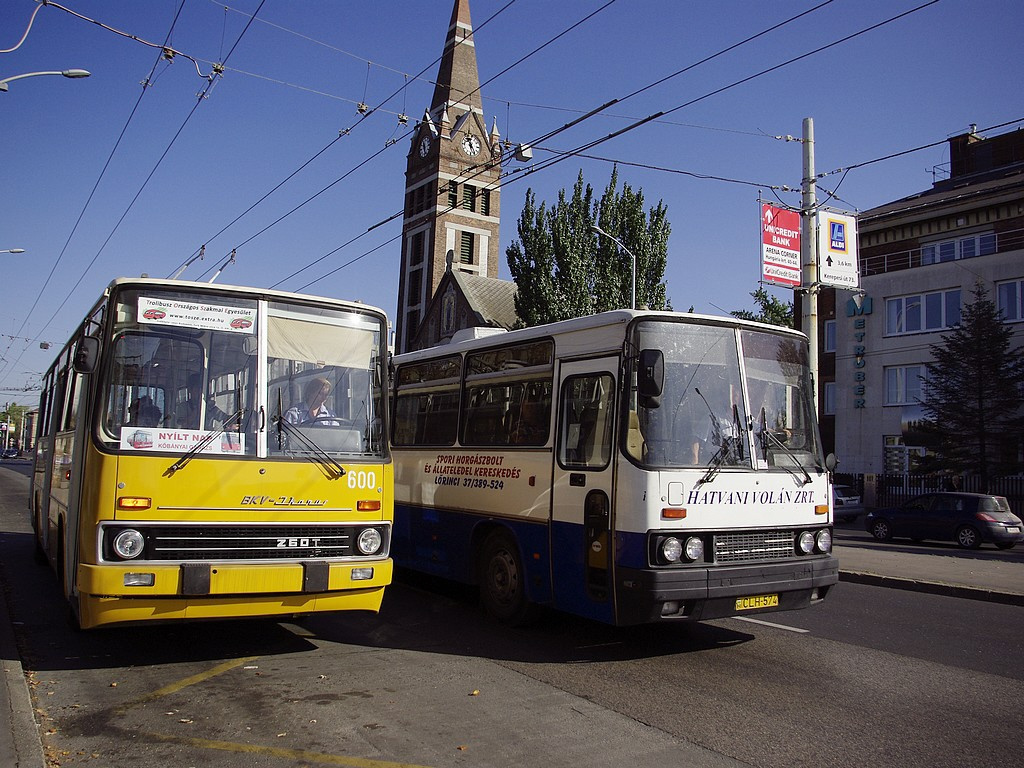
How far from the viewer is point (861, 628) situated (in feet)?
30.4

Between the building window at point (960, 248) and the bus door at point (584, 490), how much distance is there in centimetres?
3472

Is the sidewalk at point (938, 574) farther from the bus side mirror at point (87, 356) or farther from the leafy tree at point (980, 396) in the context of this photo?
the leafy tree at point (980, 396)

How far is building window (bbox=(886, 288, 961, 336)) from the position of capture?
3778 centimetres

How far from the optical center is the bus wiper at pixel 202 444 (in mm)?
6660

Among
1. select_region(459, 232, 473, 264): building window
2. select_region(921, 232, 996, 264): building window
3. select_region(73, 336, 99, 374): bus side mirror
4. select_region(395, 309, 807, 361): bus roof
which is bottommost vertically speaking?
select_region(73, 336, 99, 374): bus side mirror

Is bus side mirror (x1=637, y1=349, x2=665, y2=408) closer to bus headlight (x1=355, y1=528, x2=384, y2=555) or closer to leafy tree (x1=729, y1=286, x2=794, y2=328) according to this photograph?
bus headlight (x1=355, y1=528, x2=384, y2=555)

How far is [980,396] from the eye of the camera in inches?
1319

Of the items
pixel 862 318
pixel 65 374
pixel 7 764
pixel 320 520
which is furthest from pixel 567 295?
pixel 7 764

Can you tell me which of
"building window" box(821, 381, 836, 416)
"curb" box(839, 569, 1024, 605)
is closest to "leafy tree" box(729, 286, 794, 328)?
"building window" box(821, 381, 836, 416)

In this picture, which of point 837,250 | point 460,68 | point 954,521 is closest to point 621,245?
point 954,521

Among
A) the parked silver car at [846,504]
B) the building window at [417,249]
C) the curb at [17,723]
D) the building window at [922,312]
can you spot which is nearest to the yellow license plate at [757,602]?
the curb at [17,723]

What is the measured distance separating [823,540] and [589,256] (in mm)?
36246

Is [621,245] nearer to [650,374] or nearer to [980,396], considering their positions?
[980,396]

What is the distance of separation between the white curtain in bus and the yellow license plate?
3846mm
